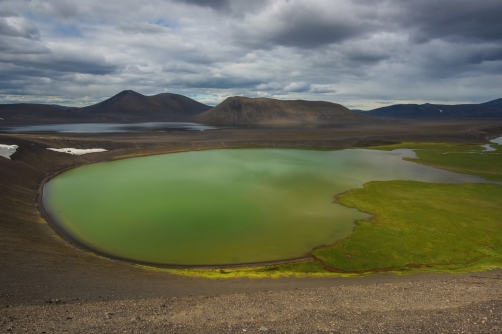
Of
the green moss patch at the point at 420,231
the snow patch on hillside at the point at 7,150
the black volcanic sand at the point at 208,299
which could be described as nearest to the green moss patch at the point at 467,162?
the green moss patch at the point at 420,231

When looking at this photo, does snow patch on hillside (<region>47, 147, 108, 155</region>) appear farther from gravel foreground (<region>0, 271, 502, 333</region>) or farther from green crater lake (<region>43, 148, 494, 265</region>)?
gravel foreground (<region>0, 271, 502, 333</region>)

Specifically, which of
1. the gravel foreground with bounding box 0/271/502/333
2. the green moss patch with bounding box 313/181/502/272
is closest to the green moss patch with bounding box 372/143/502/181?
the green moss patch with bounding box 313/181/502/272

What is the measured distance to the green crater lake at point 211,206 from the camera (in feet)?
63.2

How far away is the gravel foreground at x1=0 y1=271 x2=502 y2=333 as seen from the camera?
8.67 m

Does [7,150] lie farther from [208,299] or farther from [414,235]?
[414,235]

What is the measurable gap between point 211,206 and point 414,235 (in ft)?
53.1

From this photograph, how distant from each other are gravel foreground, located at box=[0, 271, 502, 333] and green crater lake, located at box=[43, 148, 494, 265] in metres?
6.38

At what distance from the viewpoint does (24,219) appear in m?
22.4

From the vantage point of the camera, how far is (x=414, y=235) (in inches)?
818

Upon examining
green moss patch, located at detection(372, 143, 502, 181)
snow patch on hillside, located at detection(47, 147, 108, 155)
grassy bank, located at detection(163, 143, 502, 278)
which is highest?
snow patch on hillside, located at detection(47, 147, 108, 155)

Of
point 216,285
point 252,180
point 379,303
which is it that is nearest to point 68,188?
point 252,180

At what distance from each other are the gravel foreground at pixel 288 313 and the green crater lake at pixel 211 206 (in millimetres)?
6377

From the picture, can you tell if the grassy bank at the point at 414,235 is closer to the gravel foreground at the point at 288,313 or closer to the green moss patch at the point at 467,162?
the gravel foreground at the point at 288,313

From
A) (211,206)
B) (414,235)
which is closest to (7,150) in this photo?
(211,206)
